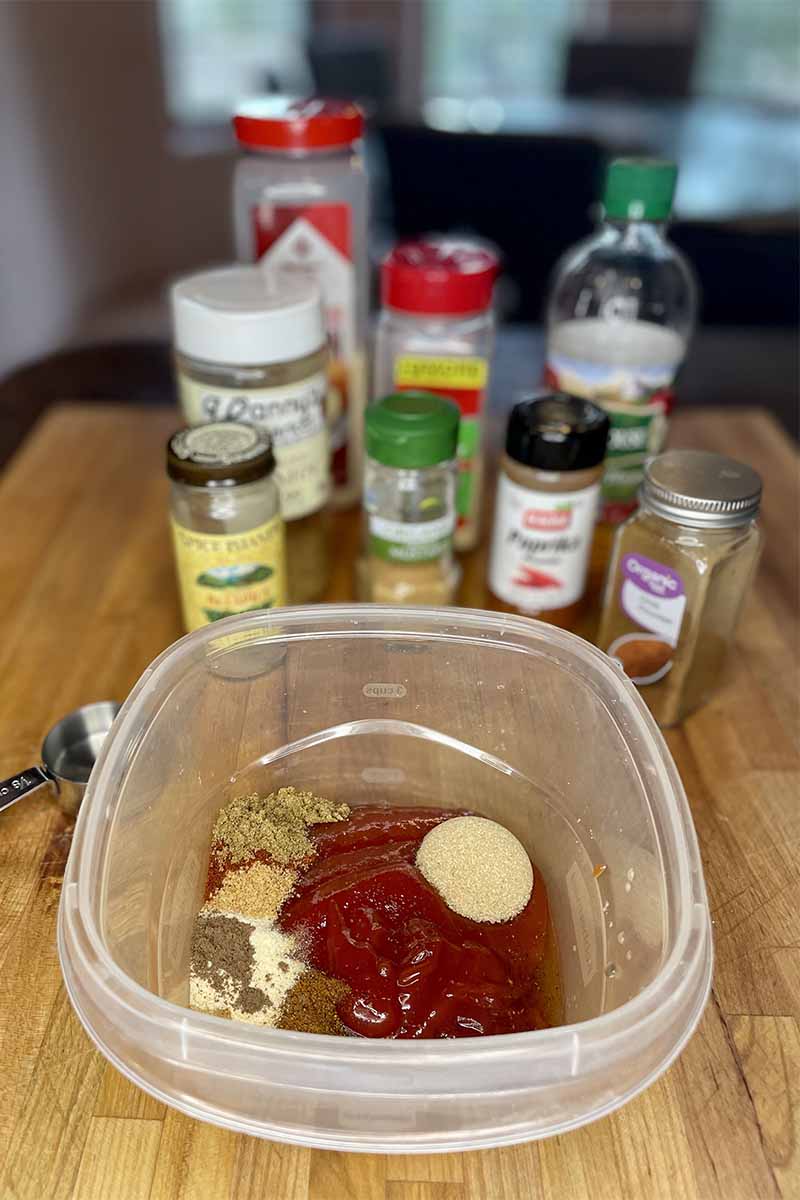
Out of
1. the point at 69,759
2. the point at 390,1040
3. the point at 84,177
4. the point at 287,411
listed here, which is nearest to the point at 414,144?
the point at 84,177

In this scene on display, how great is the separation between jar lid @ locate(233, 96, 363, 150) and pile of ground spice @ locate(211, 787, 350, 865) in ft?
1.93

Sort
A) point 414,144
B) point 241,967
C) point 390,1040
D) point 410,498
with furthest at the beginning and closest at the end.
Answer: point 414,144 → point 410,498 → point 241,967 → point 390,1040

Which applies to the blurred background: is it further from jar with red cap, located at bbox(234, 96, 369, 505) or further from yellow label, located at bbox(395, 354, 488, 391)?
yellow label, located at bbox(395, 354, 488, 391)

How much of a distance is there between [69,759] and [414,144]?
2.17m

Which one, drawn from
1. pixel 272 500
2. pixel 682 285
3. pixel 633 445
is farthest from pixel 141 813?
pixel 682 285

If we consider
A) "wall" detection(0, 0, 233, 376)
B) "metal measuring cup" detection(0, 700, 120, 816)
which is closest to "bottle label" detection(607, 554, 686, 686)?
"metal measuring cup" detection(0, 700, 120, 816)

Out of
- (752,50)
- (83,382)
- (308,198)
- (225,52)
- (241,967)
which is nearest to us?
(241,967)

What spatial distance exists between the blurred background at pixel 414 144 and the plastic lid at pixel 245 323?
0.73 m

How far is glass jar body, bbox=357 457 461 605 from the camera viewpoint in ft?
2.57

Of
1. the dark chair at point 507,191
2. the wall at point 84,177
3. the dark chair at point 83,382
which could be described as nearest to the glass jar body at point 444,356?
the dark chair at point 83,382

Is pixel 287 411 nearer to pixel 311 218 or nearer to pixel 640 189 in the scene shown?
pixel 311 218

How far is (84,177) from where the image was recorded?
247 centimetres

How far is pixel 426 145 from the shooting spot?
2410 mm

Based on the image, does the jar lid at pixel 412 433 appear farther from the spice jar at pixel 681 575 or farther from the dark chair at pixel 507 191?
the dark chair at pixel 507 191
